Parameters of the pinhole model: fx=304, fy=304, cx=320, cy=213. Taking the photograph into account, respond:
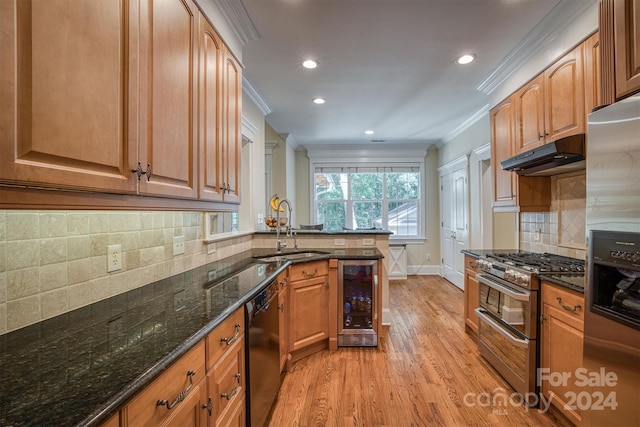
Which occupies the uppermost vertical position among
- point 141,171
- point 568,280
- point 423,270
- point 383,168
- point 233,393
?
point 383,168

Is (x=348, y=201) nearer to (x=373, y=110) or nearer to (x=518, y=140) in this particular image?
(x=373, y=110)

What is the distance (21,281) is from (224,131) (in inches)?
48.8

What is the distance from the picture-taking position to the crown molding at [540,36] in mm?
2002

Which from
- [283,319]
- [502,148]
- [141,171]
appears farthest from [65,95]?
[502,148]

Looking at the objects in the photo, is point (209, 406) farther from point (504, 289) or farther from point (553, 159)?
point (553, 159)

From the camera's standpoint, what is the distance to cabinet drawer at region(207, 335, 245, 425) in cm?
115

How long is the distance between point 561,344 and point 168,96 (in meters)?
2.48

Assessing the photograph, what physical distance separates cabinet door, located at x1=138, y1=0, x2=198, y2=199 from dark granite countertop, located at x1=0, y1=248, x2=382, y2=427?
1.56ft

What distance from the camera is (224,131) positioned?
1.92 meters

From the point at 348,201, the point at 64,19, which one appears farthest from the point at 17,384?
the point at 348,201

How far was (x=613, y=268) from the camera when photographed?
1272mm

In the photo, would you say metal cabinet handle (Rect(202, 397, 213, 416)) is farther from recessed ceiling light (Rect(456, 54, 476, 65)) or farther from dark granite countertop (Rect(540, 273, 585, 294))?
recessed ceiling light (Rect(456, 54, 476, 65))

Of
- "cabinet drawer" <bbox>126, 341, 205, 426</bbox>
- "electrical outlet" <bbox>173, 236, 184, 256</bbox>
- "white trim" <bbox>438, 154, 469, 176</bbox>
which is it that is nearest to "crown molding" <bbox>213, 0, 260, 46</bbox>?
"electrical outlet" <bbox>173, 236, 184, 256</bbox>

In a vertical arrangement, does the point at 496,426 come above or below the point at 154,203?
below
